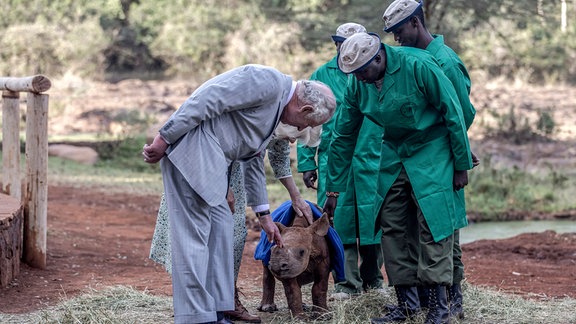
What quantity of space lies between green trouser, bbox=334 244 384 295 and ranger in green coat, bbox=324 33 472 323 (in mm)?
901

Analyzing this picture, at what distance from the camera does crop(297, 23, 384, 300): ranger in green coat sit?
6.17m

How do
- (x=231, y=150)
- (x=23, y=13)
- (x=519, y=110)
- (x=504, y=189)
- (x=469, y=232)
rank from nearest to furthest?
(x=231, y=150) → (x=469, y=232) → (x=504, y=189) → (x=519, y=110) → (x=23, y=13)

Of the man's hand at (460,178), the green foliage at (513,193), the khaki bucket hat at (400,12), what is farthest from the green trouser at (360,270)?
the green foliage at (513,193)

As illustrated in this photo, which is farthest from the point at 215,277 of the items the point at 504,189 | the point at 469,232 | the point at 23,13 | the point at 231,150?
the point at 23,13

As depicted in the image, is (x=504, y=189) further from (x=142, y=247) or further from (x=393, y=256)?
(x=393, y=256)

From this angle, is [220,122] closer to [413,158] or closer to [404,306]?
[413,158]

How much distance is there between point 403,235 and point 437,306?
0.44m

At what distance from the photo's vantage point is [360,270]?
6453mm

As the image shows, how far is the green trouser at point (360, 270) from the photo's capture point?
6293mm

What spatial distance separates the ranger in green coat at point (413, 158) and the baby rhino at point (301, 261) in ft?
1.31

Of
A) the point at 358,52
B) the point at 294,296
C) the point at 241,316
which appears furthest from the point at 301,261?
the point at 358,52

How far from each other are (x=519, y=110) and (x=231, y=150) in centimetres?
1641

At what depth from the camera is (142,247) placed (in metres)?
8.95

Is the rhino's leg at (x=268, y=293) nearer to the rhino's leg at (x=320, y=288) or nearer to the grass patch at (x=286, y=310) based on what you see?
the grass patch at (x=286, y=310)
